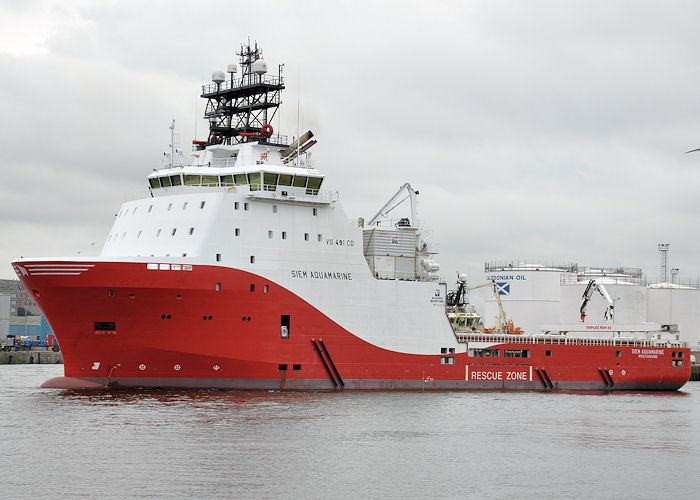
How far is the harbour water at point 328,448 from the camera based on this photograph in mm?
19906

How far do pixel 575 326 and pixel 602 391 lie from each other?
3092 mm

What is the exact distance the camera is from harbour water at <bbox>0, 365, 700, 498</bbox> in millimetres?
19906

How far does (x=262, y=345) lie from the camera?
3441 cm

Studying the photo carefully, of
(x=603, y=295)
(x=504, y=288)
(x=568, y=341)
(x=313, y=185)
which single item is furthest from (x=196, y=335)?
(x=504, y=288)

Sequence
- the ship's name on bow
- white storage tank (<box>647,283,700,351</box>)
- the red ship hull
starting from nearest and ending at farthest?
1. the red ship hull
2. the ship's name on bow
3. white storage tank (<box>647,283,700,351</box>)

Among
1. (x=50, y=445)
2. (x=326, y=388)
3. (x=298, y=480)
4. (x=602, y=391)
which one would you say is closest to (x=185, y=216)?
(x=326, y=388)

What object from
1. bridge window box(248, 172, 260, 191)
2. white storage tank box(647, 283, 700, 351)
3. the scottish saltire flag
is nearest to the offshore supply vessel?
bridge window box(248, 172, 260, 191)

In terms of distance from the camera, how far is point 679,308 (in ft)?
220

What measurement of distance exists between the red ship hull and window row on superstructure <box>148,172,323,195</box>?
3.70 meters

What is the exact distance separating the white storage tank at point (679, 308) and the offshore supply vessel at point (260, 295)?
2455 centimetres

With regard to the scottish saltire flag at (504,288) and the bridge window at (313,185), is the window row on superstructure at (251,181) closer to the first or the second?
the bridge window at (313,185)

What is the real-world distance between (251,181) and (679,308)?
135 feet

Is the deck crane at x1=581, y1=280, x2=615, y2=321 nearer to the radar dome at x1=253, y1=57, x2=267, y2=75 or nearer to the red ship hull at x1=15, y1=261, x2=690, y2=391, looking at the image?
the red ship hull at x1=15, y1=261, x2=690, y2=391

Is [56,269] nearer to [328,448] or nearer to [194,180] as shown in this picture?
[194,180]
